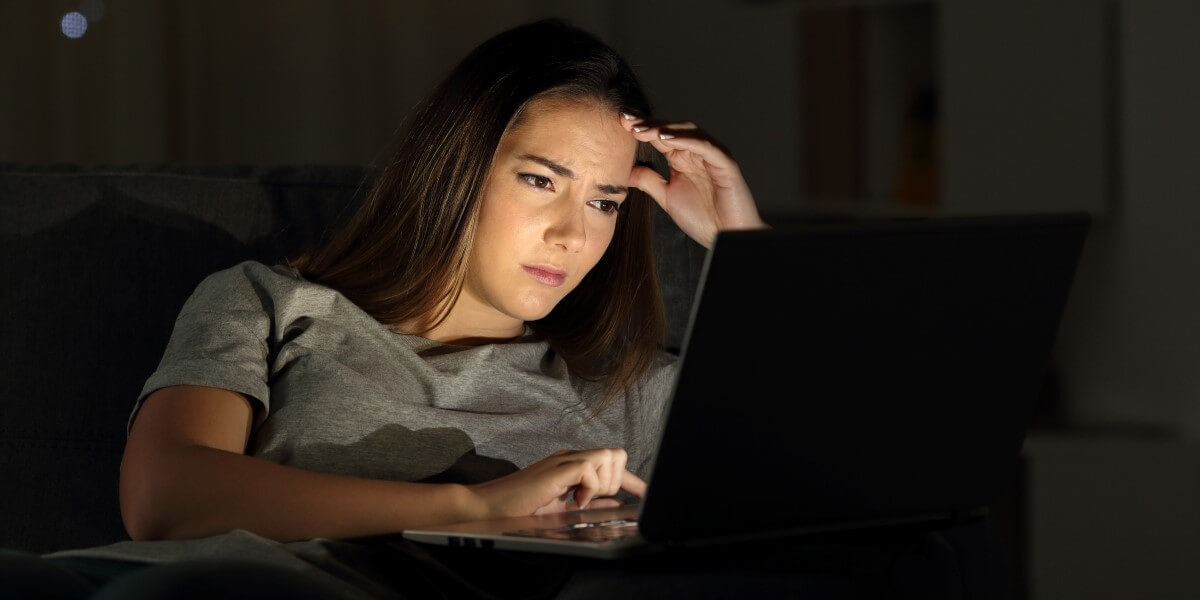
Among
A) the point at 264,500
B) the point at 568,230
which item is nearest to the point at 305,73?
the point at 568,230

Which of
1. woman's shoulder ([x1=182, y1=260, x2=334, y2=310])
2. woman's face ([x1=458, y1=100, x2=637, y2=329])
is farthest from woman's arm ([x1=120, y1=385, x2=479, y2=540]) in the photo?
woman's face ([x1=458, y1=100, x2=637, y2=329])

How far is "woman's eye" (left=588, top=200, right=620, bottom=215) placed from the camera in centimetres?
147

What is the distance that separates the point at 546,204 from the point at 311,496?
40 centimetres

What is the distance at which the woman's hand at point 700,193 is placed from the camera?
157 centimetres

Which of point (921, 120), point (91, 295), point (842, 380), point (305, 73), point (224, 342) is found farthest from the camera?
point (921, 120)

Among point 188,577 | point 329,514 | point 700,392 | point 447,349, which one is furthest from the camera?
point 447,349

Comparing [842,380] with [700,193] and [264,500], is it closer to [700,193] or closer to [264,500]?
[264,500]

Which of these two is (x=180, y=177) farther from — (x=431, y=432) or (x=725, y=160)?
(x=725, y=160)

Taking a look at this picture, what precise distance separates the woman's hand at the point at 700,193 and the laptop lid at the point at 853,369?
0.50m

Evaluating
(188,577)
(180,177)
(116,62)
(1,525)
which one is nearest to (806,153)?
(116,62)

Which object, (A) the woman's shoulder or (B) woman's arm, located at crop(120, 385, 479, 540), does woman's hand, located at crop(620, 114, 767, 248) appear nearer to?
(A) the woman's shoulder

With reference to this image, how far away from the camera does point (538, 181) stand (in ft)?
4.74

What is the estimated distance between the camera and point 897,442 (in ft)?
3.46

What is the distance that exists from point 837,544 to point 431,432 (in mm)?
474
